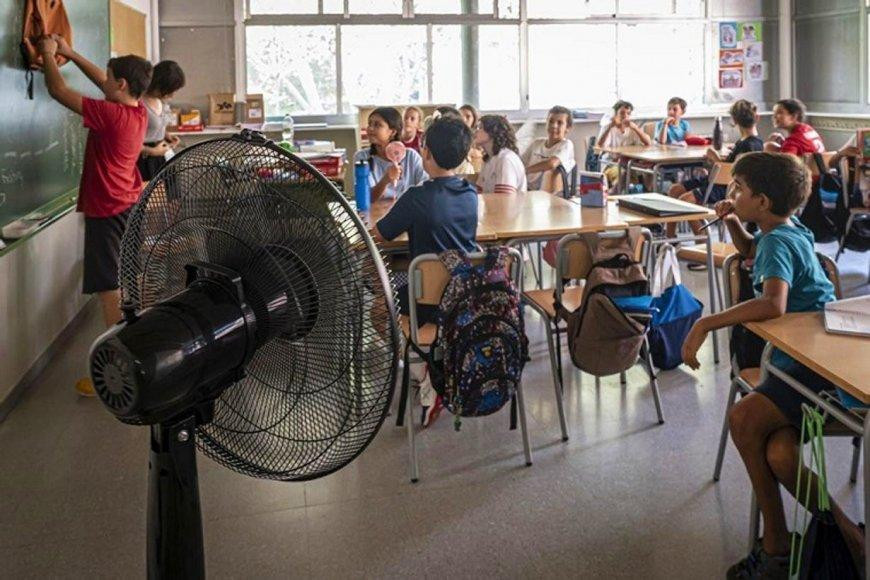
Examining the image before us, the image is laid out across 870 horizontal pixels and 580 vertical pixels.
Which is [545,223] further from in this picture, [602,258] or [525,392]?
[525,392]

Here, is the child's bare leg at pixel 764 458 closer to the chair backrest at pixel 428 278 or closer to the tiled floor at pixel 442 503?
the tiled floor at pixel 442 503

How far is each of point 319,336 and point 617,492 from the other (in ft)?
5.87

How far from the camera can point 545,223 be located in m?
3.25

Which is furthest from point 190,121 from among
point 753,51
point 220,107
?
point 753,51

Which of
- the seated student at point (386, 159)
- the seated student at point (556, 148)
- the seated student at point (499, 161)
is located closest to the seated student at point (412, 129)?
the seated student at point (499, 161)

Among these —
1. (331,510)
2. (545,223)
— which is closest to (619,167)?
(545,223)

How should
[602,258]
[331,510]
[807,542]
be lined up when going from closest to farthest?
[807,542], [331,510], [602,258]

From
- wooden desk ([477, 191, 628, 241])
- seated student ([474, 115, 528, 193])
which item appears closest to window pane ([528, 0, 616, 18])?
seated student ([474, 115, 528, 193])

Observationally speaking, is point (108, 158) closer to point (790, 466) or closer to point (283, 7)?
point (790, 466)

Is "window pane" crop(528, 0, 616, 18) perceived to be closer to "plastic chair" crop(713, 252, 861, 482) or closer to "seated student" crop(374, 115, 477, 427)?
"seated student" crop(374, 115, 477, 427)

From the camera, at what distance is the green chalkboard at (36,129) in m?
3.17

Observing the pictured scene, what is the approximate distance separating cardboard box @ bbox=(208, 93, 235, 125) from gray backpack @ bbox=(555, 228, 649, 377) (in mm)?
5464

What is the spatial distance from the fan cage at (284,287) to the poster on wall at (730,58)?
9.03 meters

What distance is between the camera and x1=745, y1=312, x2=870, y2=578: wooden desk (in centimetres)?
152
